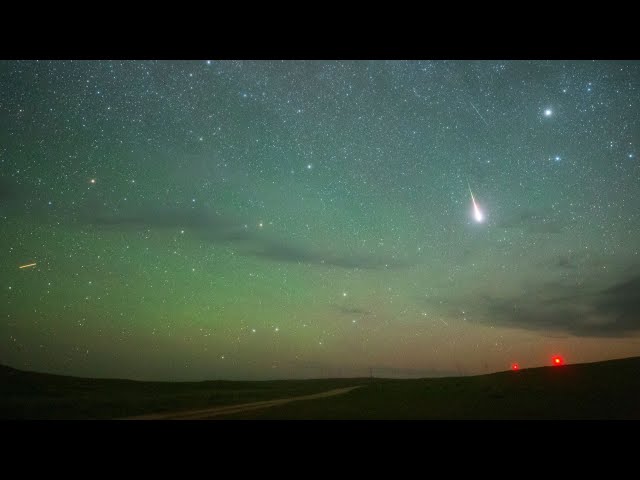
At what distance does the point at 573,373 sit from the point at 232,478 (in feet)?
65.6

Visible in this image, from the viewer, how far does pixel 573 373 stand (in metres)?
19.7
